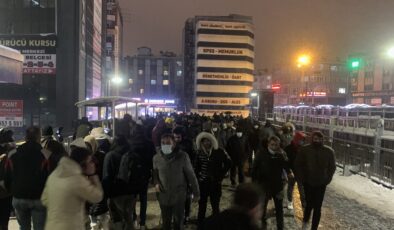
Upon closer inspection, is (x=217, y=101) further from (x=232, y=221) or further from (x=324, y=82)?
(x=232, y=221)

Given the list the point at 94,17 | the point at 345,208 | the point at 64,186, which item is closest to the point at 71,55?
the point at 94,17

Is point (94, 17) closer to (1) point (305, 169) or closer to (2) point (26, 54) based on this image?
(2) point (26, 54)

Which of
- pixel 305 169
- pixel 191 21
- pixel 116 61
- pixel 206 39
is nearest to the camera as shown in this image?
pixel 305 169

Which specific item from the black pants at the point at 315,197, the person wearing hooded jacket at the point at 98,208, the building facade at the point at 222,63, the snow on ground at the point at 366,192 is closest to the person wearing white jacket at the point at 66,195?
the person wearing hooded jacket at the point at 98,208

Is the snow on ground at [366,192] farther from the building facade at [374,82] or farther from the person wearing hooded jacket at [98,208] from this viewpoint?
the building facade at [374,82]

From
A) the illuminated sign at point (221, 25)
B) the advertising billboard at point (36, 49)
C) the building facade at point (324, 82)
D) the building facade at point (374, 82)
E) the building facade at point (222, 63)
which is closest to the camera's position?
the advertising billboard at point (36, 49)

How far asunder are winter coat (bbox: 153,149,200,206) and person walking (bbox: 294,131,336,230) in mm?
2181

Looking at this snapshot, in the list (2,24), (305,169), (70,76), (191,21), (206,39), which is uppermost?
(191,21)

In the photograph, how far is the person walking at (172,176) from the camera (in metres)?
5.93

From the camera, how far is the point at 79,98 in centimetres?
4028

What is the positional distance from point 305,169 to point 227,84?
11891 cm

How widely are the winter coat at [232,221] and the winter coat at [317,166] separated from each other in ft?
14.2

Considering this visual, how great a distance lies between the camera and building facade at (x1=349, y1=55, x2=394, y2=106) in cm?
7419

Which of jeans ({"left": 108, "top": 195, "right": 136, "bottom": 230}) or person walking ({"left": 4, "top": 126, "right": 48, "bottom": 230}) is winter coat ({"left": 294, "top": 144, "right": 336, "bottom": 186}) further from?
person walking ({"left": 4, "top": 126, "right": 48, "bottom": 230})
